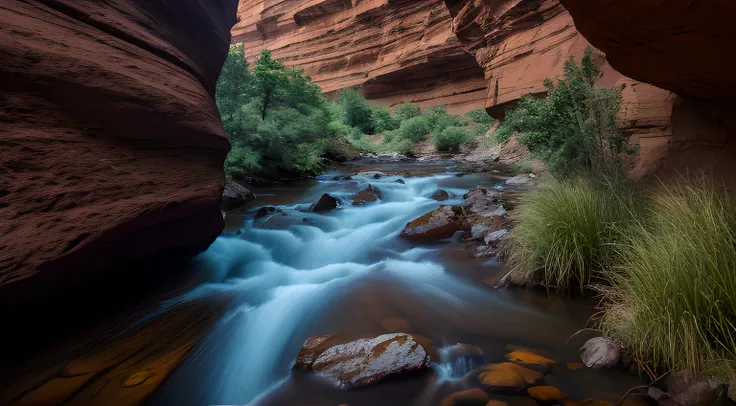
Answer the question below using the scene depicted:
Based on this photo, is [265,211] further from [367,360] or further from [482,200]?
[367,360]

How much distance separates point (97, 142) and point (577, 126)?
6.03 metres

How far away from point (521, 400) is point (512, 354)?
1.82ft

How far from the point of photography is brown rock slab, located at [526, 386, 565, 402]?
2291 millimetres

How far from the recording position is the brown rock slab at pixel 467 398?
234cm

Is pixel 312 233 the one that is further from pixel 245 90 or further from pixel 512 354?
pixel 245 90

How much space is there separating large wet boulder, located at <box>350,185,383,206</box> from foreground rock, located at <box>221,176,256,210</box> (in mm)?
2744

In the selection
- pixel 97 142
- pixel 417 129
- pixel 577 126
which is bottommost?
pixel 577 126

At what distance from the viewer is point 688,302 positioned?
220cm

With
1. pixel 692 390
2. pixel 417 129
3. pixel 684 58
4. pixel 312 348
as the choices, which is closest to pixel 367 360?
pixel 312 348

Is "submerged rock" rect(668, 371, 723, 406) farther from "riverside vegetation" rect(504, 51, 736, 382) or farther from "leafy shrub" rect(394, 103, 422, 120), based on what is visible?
"leafy shrub" rect(394, 103, 422, 120)

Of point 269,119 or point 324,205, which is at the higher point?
point 269,119

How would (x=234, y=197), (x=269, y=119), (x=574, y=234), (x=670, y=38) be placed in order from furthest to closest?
(x=269, y=119), (x=234, y=197), (x=574, y=234), (x=670, y=38)

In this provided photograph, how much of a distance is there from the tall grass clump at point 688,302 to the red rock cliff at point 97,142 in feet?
13.3

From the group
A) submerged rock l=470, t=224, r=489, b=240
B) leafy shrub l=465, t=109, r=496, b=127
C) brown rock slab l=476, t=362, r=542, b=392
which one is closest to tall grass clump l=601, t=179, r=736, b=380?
brown rock slab l=476, t=362, r=542, b=392
